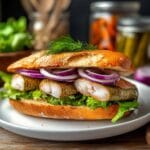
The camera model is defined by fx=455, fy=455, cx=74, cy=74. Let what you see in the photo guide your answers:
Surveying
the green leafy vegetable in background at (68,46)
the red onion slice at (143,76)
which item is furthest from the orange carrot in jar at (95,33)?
the green leafy vegetable in background at (68,46)

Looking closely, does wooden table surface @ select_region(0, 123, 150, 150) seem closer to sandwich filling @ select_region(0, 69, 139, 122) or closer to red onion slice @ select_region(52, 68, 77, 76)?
sandwich filling @ select_region(0, 69, 139, 122)

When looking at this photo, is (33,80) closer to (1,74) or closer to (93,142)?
(1,74)

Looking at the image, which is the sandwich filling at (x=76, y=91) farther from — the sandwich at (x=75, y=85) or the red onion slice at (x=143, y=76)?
Answer: the red onion slice at (x=143, y=76)

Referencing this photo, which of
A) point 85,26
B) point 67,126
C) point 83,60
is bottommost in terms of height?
point 85,26

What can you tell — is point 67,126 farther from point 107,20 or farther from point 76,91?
point 107,20

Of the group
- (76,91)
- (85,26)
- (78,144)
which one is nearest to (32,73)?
(76,91)

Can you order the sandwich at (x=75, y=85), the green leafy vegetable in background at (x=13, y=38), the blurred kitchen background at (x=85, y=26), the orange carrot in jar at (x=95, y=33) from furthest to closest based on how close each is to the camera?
the orange carrot in jar at (x=95, y=33) → the blurred kitchen background at (x=85, y=26) → the green leafy vegetable in background at (x=13, y=38) → the sandwich at (x=75, y=85)
